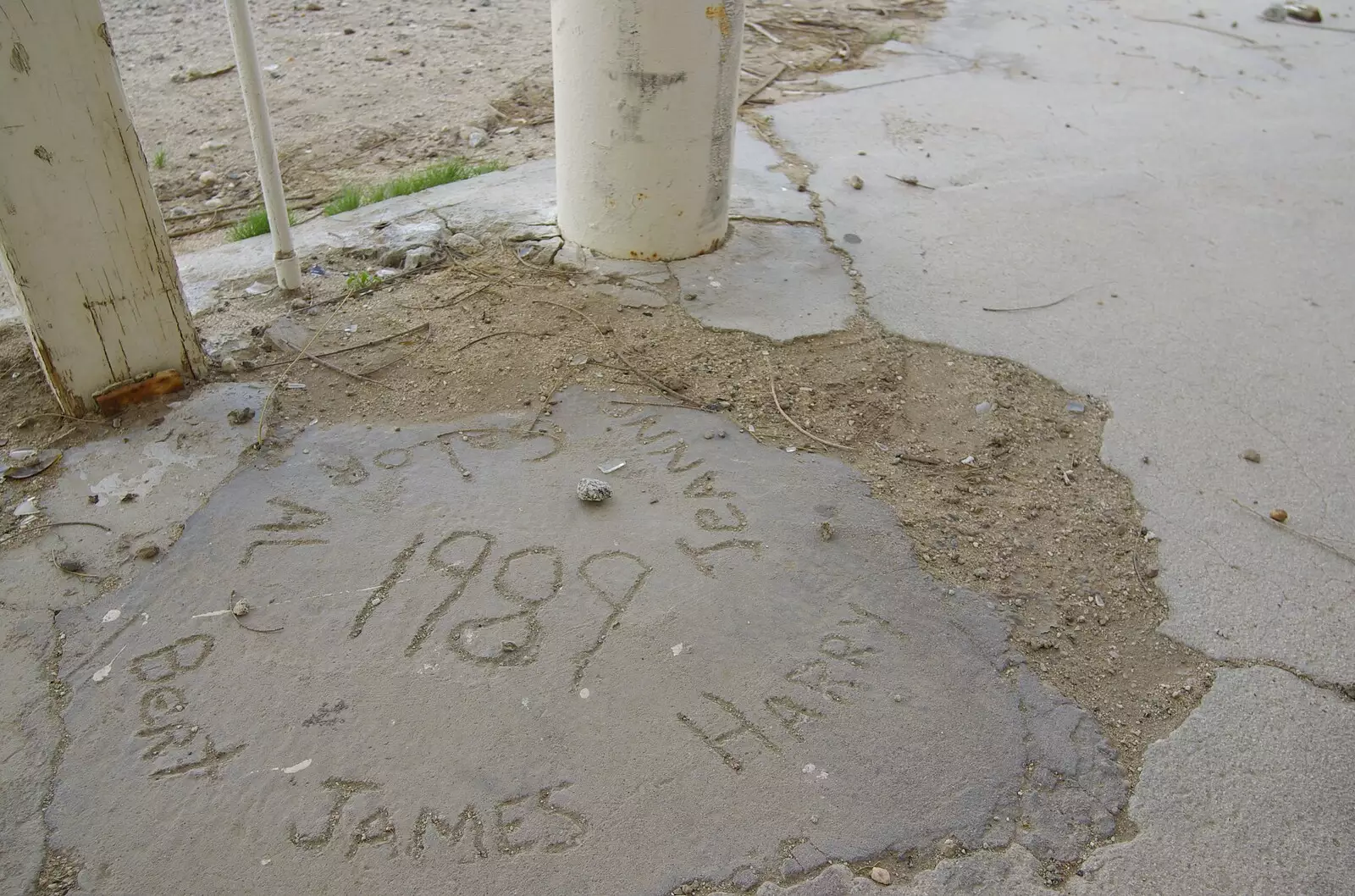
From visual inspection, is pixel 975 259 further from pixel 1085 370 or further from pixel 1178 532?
pixel 1178 532

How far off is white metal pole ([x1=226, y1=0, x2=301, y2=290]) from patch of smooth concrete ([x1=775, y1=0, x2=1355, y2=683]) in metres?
1.99

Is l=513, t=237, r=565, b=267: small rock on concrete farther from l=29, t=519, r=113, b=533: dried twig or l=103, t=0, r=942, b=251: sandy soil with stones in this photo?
l=29, t=519, r=113, b=533: dried twig

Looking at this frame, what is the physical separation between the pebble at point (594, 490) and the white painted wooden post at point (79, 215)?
4.15ft

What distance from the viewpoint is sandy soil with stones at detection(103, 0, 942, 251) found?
4.32m

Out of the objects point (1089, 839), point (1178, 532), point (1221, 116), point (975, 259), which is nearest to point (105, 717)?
point (1089, 839)

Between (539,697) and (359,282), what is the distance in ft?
6.24

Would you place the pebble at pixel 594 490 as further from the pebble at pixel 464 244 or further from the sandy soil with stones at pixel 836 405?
the pebble at pixel 464 244

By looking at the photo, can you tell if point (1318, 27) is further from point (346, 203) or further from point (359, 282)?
point (359, 282)

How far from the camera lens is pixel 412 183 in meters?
3.89

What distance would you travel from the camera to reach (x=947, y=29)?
6336 mm

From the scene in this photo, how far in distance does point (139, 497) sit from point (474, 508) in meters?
0.84

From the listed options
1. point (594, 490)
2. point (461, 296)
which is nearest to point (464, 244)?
point (461, 296)

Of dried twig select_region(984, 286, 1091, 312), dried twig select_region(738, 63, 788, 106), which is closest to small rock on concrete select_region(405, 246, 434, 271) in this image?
dried twig select_region(984, 286, 1091, 312)

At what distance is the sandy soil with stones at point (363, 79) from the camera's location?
14.2ft
